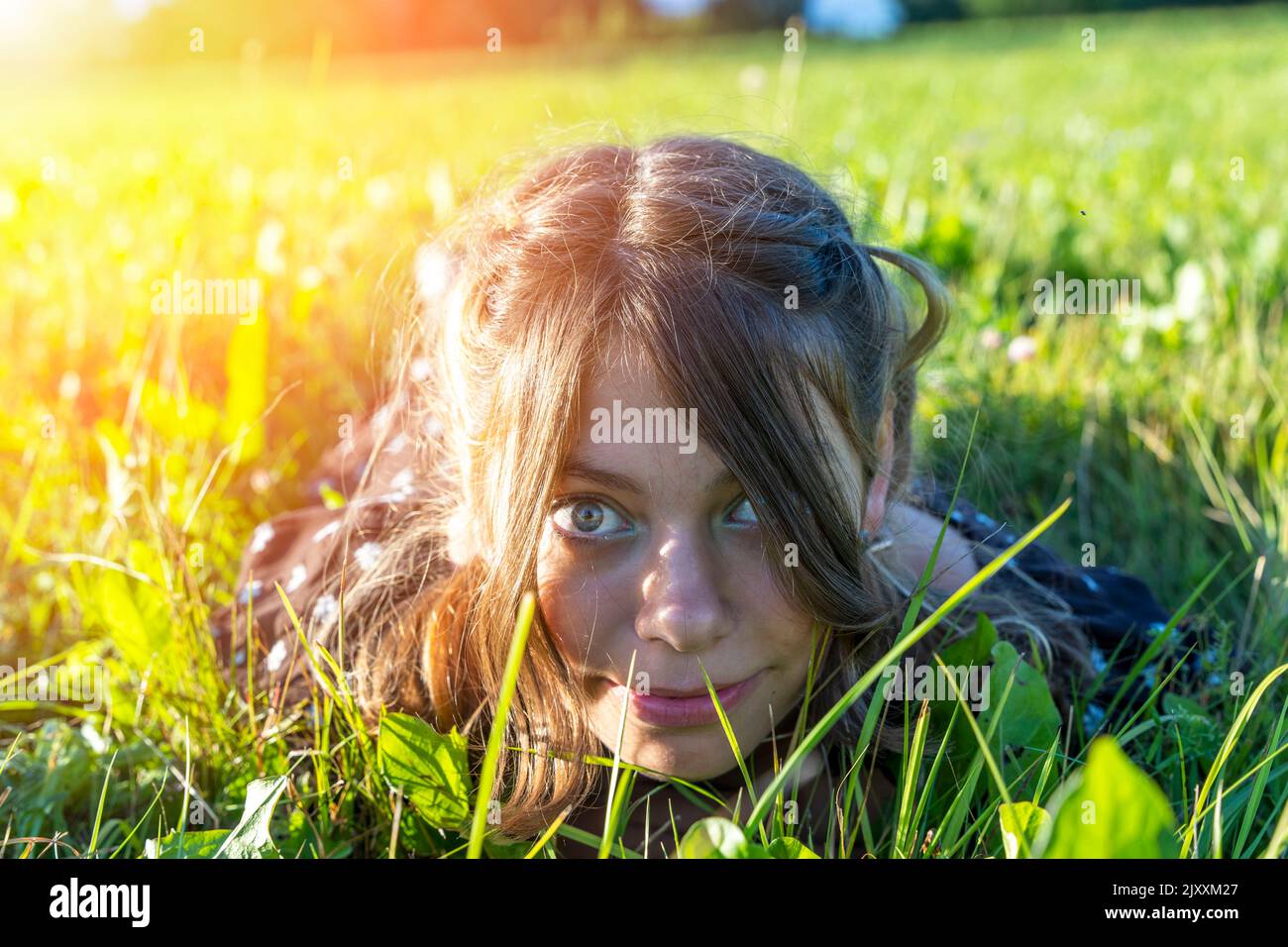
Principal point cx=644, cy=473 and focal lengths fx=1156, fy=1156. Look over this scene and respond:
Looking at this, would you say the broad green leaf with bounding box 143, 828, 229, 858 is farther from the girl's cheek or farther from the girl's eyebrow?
the girl's eyebrow

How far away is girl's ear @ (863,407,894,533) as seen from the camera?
1.49 meters

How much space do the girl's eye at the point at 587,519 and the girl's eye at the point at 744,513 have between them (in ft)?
0.41

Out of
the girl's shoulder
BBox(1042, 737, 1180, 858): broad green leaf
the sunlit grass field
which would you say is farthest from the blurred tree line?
BBox(1042, 737, 1180, 858): broad green leaf

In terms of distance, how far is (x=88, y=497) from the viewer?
80.5 inches

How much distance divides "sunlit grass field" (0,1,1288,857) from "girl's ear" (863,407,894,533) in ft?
1.01

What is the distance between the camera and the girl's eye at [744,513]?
1.28 m

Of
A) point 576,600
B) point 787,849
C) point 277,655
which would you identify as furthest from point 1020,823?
point 277,655

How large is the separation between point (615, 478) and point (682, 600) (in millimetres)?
151

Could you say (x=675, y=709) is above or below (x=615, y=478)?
below

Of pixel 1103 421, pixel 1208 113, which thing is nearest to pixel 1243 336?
pixel 1103 421

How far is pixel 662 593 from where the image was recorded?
1217 mm

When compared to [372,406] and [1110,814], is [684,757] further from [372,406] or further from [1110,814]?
[372,406]

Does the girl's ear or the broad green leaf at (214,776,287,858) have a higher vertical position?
the girl's ear
